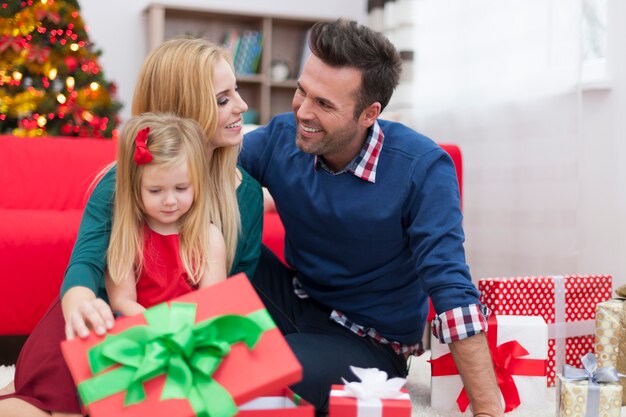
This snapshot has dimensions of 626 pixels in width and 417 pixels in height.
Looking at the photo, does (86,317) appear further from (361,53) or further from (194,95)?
(361,53)

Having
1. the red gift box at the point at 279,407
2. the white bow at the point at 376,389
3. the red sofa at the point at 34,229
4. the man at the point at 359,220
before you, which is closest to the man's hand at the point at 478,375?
the man at the point at 359,220

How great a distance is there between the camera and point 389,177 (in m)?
1.69

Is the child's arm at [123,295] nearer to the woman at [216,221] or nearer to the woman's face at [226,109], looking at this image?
the woman at [216,221]

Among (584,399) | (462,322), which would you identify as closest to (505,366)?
(584,399)

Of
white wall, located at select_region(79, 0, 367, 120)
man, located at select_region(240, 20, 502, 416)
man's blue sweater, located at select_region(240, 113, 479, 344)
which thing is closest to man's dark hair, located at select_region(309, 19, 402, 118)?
man, located at select_region(240, 20, 502, 416)

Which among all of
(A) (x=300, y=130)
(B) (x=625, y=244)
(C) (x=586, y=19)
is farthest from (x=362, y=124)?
(C) (x=586, y=19)

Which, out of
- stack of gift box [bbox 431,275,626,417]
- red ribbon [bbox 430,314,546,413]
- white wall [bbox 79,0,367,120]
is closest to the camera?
stack of gift box [bbox 431,275,626,417]

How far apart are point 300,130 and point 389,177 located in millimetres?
225

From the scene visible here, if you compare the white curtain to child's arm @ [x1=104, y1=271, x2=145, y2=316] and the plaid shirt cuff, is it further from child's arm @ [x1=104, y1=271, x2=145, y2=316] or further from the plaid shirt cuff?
child's arm @ [x1=104, y1=271, x2=145, y2=316]

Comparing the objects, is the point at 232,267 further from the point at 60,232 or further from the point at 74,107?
the point at 74,107

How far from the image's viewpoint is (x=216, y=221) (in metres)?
1.64

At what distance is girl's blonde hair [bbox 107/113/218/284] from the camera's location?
152 centimetres

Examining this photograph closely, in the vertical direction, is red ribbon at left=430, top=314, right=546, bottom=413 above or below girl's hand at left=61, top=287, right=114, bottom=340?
below

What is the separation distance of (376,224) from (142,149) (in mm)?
530
